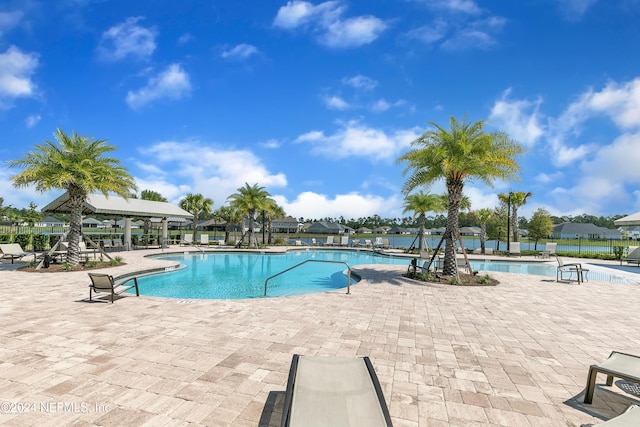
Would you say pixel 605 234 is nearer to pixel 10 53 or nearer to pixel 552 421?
pixel 552 421

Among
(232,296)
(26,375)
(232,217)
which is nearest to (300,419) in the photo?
(26,375)

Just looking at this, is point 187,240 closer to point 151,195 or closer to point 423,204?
point 423,204

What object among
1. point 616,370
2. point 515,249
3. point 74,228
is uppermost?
point 74,228

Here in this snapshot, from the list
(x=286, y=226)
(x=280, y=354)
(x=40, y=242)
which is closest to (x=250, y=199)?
(x=40, y=242)

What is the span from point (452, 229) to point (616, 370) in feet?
30.5

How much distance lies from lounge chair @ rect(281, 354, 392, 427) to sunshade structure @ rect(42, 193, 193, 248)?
18.7 m

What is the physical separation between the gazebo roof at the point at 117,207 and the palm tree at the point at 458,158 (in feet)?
55.3

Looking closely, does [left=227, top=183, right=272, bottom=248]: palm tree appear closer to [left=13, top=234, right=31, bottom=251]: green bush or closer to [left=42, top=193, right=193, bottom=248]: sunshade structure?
[left=42, top=193, right=193, bottom=248]: sunshade structure

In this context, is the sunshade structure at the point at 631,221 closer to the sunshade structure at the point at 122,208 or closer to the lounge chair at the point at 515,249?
the lounge chair at the point at 515,249

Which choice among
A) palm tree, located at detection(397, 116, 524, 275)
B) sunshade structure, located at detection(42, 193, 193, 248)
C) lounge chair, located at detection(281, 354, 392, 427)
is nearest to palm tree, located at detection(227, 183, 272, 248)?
sunshade structure, located at detection(42, 193, 193, 248)

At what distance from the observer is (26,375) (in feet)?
12.3

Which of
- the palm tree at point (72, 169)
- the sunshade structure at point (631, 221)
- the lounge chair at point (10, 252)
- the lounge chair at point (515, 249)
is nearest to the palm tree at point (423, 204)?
the lounge chair at point (515, 249)

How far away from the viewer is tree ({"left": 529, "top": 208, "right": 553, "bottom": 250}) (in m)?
37.4

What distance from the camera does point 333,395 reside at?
2787mm
